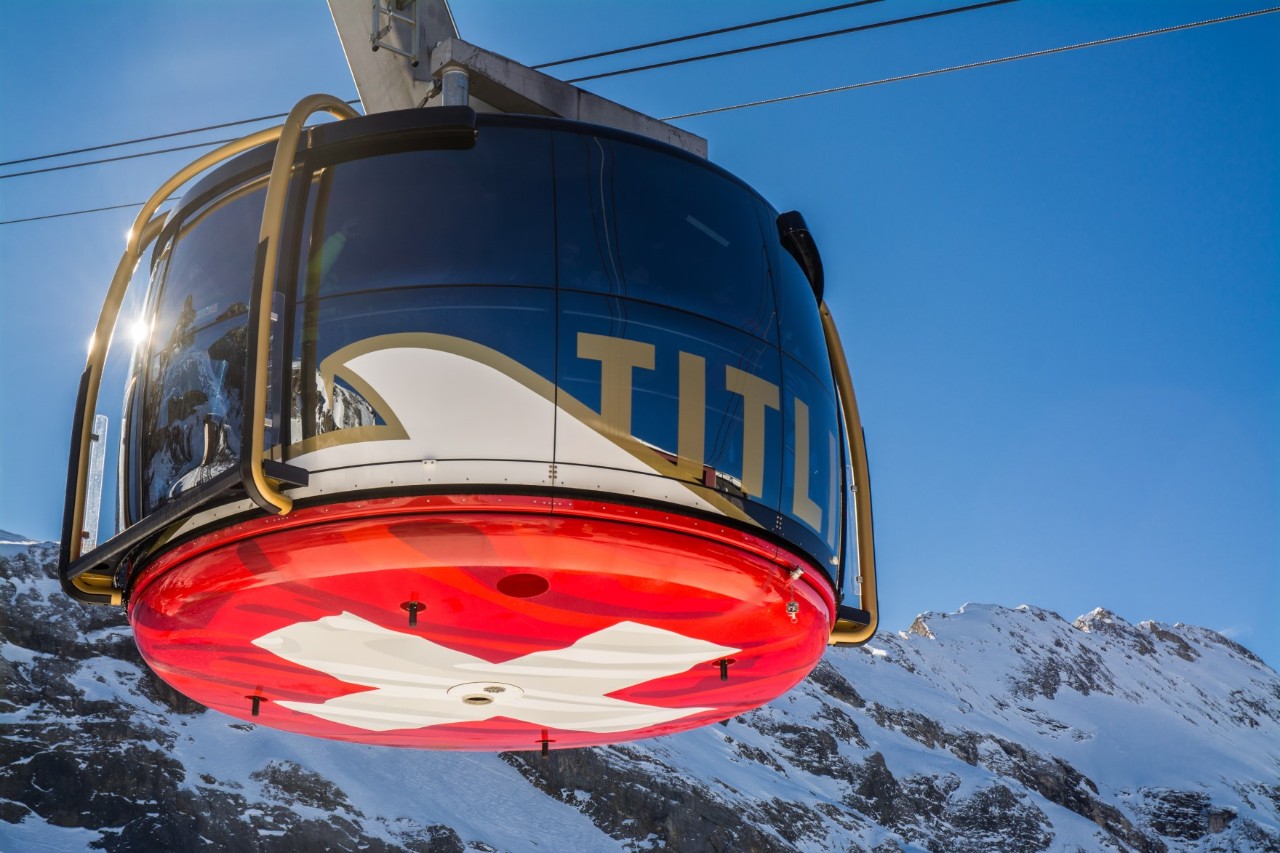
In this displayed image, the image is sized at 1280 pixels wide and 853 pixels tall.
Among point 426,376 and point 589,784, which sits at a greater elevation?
point 426,376

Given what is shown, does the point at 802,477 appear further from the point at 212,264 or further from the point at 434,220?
the point at 212,264

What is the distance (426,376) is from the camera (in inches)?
294

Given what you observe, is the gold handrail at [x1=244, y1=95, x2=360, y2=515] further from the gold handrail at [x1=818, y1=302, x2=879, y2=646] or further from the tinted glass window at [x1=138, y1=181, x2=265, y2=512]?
the gold handrail at [x1=818, y1=302, x2=879, y2=646]

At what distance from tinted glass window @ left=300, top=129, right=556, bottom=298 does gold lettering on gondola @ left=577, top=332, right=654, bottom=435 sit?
399 mm

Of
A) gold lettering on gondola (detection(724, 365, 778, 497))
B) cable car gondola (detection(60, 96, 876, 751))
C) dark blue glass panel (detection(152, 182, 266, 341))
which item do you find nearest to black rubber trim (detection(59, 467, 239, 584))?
cable car gondola (detection(60, 96, 876, 751))

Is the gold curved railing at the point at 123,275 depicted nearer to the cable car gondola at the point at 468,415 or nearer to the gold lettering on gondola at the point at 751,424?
the cable car gondola at the point at 468,415

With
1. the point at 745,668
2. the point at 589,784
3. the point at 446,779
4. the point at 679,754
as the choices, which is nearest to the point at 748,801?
the point at 679,754

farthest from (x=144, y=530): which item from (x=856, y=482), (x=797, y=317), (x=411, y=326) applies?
(x=856, y=482)

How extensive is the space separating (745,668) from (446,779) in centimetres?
14334

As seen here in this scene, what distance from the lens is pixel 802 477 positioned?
8406 mm

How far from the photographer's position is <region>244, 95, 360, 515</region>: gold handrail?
7.12 metres

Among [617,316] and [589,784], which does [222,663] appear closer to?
[617,316]

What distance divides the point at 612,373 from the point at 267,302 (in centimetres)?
175

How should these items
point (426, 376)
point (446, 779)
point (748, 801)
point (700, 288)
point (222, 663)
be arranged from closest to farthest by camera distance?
1. point (426, 376)
2. point (700, 288)
3. point (222, 663)
4. point (446, 779)
5. point (748, 801)
